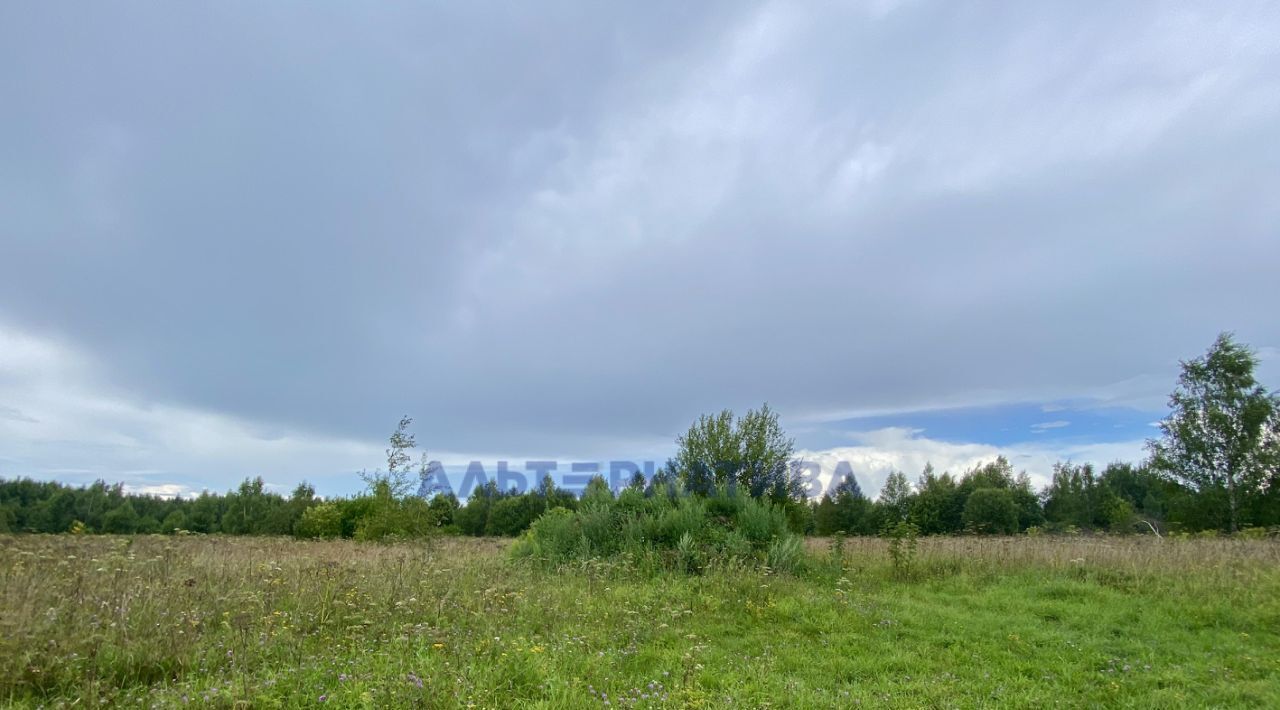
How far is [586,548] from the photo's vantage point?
1144 cm

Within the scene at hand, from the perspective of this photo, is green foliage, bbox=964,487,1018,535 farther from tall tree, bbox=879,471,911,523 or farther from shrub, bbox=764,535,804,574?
shrub, bbox=764,535,804,574

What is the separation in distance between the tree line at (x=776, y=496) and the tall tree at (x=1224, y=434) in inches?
1.6

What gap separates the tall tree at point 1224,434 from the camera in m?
22.7

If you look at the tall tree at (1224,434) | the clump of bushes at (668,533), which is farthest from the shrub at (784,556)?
the tall tree at (1224,434)

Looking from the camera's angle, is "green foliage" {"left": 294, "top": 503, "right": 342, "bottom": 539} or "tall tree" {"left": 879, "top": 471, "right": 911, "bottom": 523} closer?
"green foliage" {"left": 294, "top": 503, "right": 342, "bottom": 539}

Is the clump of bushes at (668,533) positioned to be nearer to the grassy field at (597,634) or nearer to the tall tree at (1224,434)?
the grassy field at (597,634)

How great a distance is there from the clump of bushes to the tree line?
1.46 feet

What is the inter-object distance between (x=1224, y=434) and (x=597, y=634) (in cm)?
2842

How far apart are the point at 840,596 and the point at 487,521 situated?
150 ft

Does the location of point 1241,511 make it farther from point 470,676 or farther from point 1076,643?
point 470,676

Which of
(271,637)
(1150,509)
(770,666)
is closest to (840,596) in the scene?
(770,666)

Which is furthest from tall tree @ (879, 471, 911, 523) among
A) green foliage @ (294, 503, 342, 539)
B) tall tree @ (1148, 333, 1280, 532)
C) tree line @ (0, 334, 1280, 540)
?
green foliage @ (294, 503, 342, 539)

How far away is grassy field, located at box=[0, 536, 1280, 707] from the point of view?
14.0 feet

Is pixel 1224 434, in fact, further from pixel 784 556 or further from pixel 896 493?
pixel 896 493
